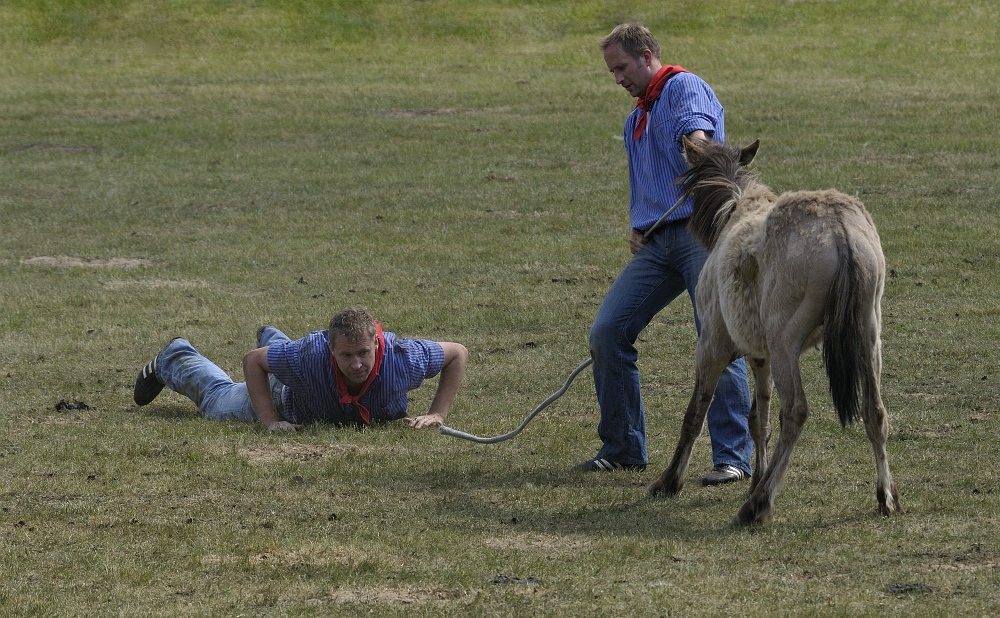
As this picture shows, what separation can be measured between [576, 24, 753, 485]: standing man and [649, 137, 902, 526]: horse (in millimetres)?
545

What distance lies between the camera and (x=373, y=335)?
8.07m

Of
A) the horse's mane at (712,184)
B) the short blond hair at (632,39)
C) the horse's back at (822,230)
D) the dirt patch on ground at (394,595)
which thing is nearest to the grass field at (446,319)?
the dirt patch on ground at (394,595)

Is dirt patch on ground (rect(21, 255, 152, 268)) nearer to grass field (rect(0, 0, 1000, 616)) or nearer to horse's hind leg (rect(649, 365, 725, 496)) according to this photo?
grass field (rect(0, 0, 1000, 616))

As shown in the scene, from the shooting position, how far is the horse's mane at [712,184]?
6895 mm

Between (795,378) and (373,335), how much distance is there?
2.90 meters

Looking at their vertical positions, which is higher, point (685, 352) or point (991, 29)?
point (991, 29)

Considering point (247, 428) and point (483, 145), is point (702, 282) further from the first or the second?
point (483, 145)

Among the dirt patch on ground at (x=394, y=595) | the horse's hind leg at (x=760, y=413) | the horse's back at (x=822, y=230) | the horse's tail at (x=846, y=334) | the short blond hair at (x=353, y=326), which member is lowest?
the dirt patch on ground at (x=394, y=595)

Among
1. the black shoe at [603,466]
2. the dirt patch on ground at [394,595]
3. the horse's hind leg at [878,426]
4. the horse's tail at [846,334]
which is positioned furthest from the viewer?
the black shoe at [603,466]

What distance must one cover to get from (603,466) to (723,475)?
2.26ft

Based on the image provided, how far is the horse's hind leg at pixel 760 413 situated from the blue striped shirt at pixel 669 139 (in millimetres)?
965

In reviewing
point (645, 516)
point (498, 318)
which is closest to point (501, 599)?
point (645, 516)

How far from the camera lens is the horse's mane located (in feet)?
22.6

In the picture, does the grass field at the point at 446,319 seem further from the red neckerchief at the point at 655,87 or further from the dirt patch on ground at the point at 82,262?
the red neckerchief at the point at 655,87
